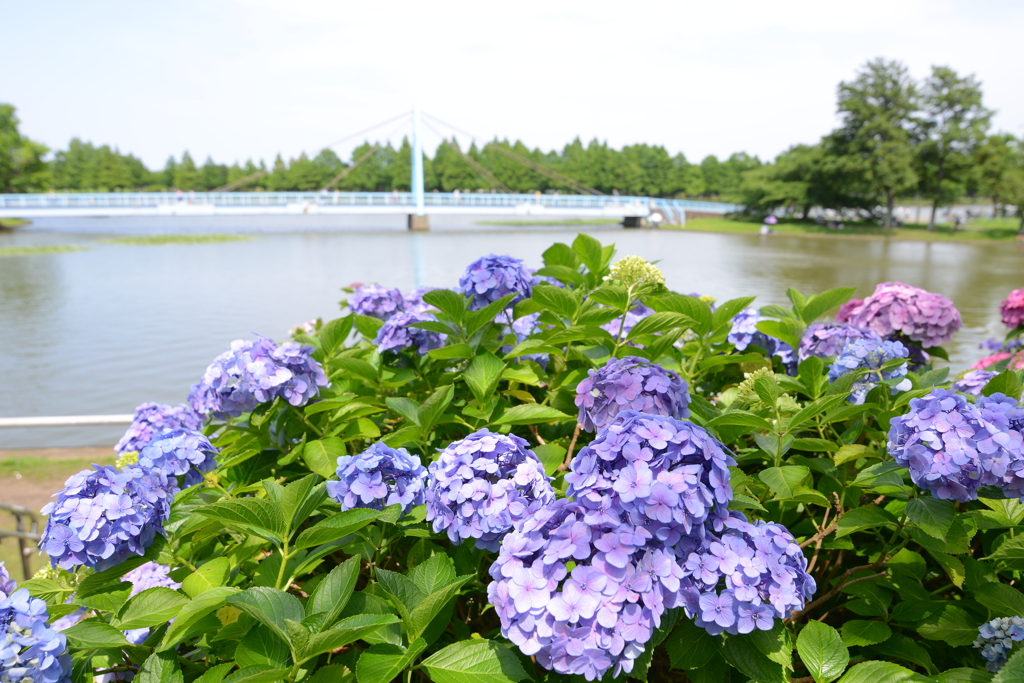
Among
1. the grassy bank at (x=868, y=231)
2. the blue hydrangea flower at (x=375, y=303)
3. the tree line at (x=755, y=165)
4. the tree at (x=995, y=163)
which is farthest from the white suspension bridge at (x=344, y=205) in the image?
the blue hydrangea flower at (x=375, y=303)

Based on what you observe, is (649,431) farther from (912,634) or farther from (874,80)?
(874,80)

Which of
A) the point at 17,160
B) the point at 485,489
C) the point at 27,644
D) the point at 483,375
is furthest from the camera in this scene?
the point at 17,160

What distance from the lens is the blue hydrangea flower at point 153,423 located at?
1689 mm

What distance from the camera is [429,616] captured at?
0.84m

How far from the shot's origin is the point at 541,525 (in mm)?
763

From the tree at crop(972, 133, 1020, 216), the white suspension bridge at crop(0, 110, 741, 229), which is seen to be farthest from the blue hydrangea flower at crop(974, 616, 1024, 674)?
the tree at crop(972, 133, 1020, 216)

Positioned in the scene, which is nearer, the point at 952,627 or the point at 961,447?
the point at 961,447

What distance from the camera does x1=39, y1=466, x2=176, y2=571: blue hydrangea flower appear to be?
1.00 m

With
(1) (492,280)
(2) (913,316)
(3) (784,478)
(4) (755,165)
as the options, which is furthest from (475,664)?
(4) (755,165)

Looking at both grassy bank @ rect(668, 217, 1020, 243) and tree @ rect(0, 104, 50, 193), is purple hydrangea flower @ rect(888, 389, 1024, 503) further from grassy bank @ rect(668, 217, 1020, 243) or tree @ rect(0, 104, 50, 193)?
tree @ rect(0, 104, 50, 193)

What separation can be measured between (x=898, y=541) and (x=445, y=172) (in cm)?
6212

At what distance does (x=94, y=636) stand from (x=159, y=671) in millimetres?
105

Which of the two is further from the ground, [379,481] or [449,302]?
[449,302]

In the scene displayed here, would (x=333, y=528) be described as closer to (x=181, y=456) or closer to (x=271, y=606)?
(x=271, y=606)
